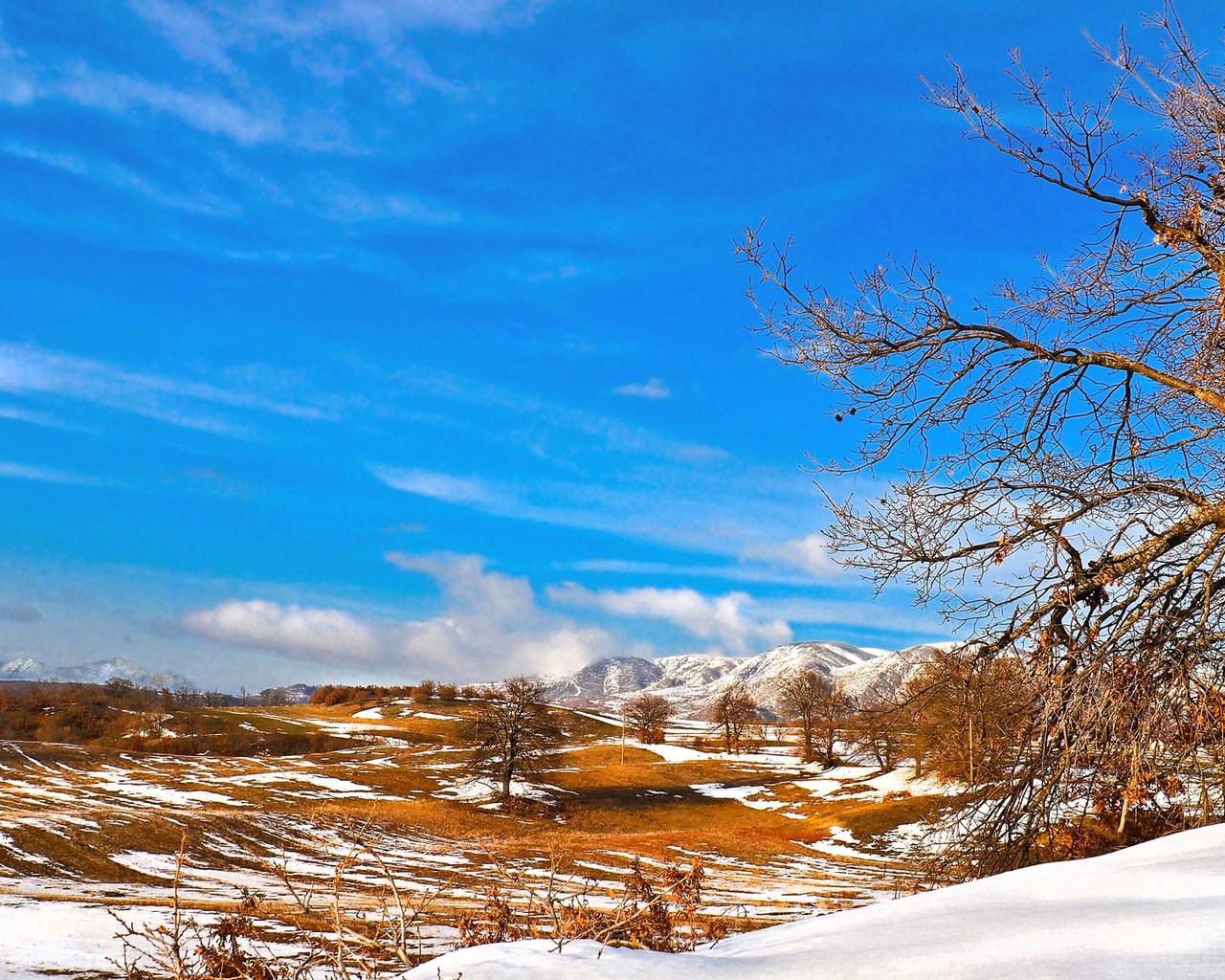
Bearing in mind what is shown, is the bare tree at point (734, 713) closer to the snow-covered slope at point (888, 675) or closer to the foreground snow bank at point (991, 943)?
the snow-covered slope at point (888, 675)

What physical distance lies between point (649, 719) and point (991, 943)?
10042cm

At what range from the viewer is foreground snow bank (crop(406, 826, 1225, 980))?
2844mm

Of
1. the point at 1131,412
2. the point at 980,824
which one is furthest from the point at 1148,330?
the point at 980,824

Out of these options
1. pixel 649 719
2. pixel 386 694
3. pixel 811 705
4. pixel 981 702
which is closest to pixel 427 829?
pixel 811 705

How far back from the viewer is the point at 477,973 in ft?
10.7

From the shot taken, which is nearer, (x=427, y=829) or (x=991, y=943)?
(x=991, y=943)

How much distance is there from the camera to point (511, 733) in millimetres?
59875

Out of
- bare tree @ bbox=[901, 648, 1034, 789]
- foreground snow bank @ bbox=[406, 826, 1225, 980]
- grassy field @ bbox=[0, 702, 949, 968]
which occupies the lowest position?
grassy field @ bbox=[0, 702, 949, 968]

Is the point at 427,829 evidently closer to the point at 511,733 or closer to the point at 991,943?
the point at 511,733

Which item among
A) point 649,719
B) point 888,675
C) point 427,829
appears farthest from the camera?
point 649,719

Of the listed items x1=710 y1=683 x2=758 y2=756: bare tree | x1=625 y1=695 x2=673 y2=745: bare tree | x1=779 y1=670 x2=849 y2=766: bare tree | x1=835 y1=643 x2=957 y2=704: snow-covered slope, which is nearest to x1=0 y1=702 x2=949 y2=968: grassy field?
x1=835 y1=643 x2=957 y2=704: snow-covered slope

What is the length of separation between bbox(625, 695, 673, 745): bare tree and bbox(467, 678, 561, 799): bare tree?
39.9m

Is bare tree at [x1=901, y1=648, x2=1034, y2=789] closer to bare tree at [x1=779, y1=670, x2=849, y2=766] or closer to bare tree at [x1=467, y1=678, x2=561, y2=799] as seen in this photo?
bare tree at [x1=467, y1=678, x2=561, y2=799]

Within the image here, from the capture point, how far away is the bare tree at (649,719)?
100m
